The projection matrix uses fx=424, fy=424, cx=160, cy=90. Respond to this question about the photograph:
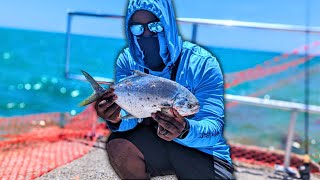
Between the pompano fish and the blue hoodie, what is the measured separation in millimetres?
199

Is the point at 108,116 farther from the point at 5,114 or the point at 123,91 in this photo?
the point at 5,114

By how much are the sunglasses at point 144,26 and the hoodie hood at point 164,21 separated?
3cm

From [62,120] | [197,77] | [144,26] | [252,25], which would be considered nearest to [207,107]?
[197,77]

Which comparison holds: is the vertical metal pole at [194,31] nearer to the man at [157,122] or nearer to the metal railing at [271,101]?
the metal railing at [271,101]

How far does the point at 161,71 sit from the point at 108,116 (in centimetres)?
41

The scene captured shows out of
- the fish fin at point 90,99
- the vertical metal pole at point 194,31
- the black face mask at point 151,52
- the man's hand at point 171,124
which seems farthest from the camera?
the vertical metal pole at point 194,31

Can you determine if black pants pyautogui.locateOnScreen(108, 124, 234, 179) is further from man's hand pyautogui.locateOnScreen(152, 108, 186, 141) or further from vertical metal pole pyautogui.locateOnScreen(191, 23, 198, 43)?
vertical metal pole pyautogui.locateOnScreen(191, 23, 198, 43)

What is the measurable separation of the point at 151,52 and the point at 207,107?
45 cm

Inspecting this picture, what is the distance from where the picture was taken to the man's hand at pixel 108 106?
2121 millimetres

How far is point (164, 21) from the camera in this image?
2230 mm

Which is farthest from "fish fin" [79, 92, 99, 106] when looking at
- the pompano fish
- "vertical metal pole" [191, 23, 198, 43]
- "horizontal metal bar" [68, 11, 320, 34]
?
"vertical metal pole" [191, 23, 198, 43]

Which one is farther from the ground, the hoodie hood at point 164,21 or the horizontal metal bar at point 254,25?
the horizontal metal bar at point 254,25

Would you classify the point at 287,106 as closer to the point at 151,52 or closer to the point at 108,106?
the point at 151,52

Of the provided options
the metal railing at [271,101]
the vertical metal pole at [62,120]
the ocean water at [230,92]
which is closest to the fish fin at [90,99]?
the ocean water at [230,92]
